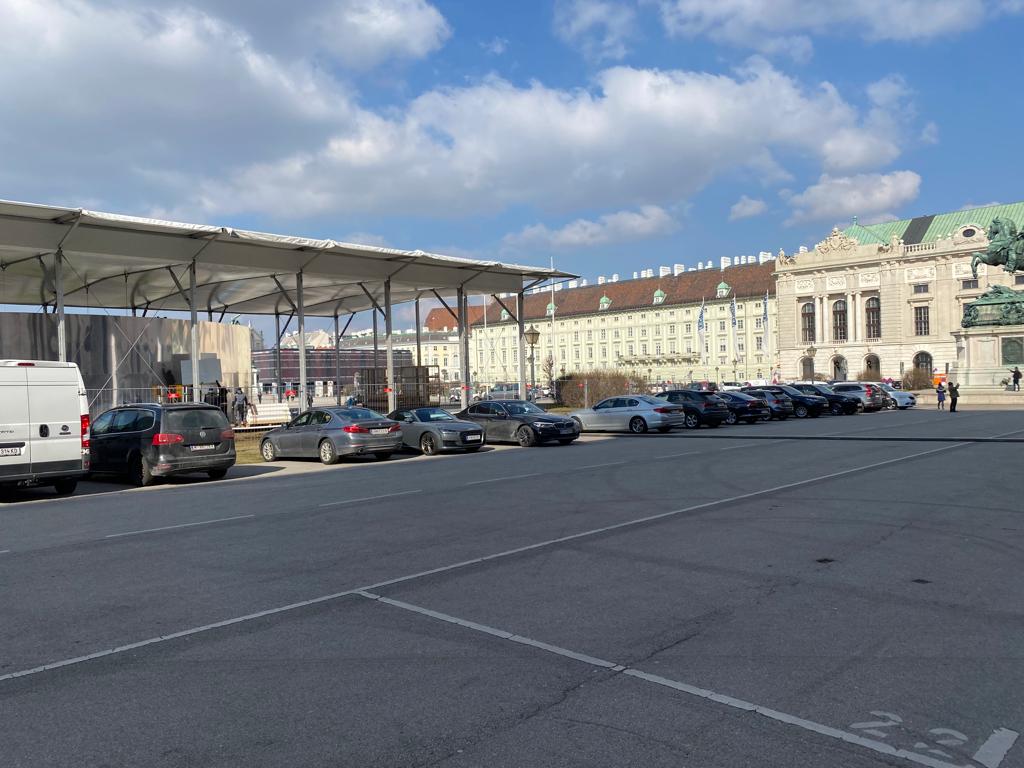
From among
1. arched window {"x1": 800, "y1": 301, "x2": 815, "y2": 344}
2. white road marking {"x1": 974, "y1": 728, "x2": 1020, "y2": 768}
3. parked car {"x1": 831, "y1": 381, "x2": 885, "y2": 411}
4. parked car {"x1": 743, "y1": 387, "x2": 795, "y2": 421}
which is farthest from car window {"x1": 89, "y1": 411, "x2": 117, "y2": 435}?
arched window {"x1": 800, "y1": 301, "x2": 815, "y2": 344}

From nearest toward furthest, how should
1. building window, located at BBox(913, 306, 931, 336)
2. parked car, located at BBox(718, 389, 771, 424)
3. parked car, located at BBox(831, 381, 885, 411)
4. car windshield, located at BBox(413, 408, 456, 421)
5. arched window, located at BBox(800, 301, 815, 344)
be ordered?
car windshield, located at BBox(413, 408, 456, 421) → parked car, located at BBox(718, 389, 771, 424) → parked car, located at BBox(831, 381, 885, 411) → building window, located at BBox(913, 306, 931, 336) → arched window, located at BBox(800, 301, 815, 344)

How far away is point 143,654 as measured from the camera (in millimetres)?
5652

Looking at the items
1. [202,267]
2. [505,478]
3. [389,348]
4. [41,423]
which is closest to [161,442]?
[41,423]

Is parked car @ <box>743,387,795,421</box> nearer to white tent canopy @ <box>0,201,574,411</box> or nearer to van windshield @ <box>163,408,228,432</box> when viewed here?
white tent canopy @ <box>0,201,574,411</box>

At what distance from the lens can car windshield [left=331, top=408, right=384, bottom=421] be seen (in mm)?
21598

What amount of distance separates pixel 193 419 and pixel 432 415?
789 centimetres

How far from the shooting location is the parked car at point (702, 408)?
34.1 metres

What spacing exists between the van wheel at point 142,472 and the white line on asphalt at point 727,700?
12.4 meters

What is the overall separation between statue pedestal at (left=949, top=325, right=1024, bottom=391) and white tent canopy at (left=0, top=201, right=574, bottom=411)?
27319 millimetres

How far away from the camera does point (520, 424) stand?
2556 cm

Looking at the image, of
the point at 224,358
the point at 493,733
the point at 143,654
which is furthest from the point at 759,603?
the point at 224,358

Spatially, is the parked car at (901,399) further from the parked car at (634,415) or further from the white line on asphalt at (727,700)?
the white line on asphalt at (727,700)

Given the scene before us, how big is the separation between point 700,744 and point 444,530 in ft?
20.5

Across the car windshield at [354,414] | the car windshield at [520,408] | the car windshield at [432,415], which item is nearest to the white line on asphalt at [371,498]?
the car windshield at [354,414]
